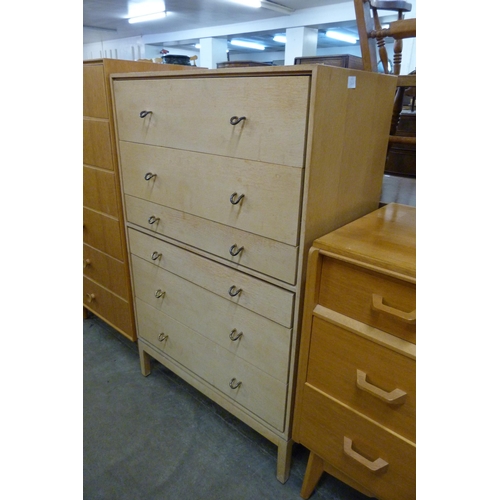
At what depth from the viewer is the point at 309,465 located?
1.07 metres

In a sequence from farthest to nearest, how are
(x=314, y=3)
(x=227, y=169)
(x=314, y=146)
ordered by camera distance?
(x=314, y=3) → (x=227, y=169) → (x=314, y=146)

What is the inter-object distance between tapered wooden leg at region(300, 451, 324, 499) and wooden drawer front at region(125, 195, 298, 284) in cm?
56

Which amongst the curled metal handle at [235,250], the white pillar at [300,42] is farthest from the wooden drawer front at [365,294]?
the white pillar at [300,42]

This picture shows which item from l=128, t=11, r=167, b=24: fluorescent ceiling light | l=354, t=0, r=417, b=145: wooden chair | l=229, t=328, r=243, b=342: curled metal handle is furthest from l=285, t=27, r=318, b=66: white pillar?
l=229, t=328, r=243, b=342: curled metal handle

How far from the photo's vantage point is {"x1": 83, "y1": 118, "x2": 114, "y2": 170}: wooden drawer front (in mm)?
1365

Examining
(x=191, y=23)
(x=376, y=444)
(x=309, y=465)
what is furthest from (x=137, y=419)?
(x=191, y=23)

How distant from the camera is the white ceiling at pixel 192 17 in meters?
5.70

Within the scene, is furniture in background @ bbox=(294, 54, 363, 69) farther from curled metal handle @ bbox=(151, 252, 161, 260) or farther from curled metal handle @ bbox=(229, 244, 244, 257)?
curled metal handle @ bbox=(229, 244, 244, 257)

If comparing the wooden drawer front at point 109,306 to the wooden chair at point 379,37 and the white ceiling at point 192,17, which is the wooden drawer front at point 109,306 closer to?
the wooden chair at point 379,37

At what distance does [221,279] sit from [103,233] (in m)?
0.74

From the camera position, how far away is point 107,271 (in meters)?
1.64

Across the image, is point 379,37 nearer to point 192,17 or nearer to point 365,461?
point 365,461
